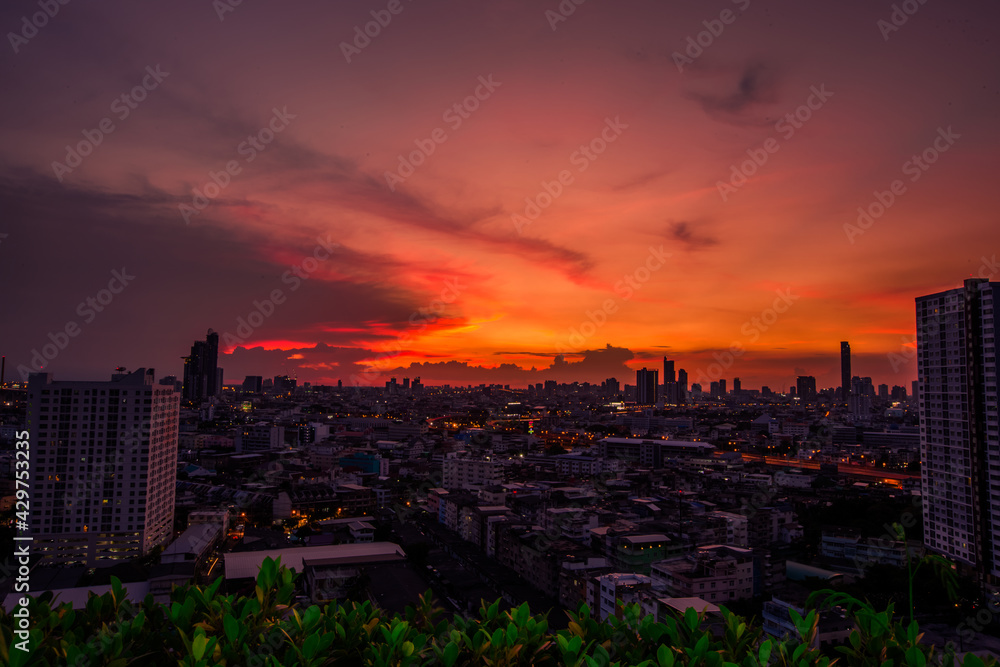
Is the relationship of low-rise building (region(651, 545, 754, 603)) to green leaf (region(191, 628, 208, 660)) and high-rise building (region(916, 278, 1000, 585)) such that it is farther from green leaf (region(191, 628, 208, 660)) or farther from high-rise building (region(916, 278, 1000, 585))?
green leaf (region(191, 628, 208, 660))

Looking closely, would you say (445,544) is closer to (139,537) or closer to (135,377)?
(139,537)

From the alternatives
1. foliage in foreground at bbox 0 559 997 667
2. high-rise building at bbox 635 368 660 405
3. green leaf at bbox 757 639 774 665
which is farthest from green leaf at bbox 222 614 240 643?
high-rise building at bbox 635 368 660 405

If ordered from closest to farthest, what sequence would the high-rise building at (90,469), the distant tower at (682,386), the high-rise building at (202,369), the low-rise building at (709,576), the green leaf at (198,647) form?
the green leaf at (198,647), the low-rise building at (709,576), the high-rise building at (90,469), the high-rise building at (202,369), the distant tower at (682,386)

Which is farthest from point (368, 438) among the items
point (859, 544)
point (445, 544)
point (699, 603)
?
point (699, 603)

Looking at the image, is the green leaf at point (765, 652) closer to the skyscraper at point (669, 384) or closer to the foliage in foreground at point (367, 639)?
the foliage in foreground at point (367, 639)

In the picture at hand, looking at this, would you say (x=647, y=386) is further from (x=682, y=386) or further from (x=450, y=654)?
(x=450, y=654)

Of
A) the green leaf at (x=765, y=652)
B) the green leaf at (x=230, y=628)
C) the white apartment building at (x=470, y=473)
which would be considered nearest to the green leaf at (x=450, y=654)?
the green leaf at (x=230, y=628)
